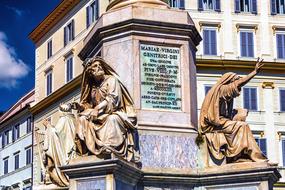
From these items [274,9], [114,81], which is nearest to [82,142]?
[114,81]

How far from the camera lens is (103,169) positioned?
12.1 metres

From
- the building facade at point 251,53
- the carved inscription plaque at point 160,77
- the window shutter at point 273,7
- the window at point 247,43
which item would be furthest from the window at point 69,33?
the carved inscription plaque at point 160,77

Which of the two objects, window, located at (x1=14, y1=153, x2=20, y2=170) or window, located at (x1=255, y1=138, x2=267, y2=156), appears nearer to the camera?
window, located at (x1=255, y1=138, x2=267, y2=156)

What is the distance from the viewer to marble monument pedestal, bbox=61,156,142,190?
12066 millimetres

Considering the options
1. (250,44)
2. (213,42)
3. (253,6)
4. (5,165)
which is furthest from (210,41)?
(5,165)

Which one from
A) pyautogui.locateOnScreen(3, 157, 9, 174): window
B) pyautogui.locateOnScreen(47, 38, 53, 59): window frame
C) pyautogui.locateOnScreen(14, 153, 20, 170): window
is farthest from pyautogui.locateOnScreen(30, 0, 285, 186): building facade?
pyautogui.locateOnScreen(3, 157, 9, 174): window

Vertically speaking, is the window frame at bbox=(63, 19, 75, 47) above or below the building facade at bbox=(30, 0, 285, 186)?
above

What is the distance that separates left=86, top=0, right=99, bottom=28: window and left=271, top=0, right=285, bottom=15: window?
13141 millimetres

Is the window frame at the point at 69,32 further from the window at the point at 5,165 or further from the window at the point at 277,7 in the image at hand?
the window at the point at 5,165

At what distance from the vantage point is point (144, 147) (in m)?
13.9

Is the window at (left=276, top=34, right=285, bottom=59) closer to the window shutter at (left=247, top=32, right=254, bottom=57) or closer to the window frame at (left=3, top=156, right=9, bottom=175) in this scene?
the window shutter at (left=247, top=32, right=254, bottom=57)

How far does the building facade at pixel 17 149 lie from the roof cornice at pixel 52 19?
6272mm

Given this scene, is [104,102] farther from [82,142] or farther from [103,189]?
[103,189]

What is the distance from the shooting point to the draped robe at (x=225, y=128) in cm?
1390
